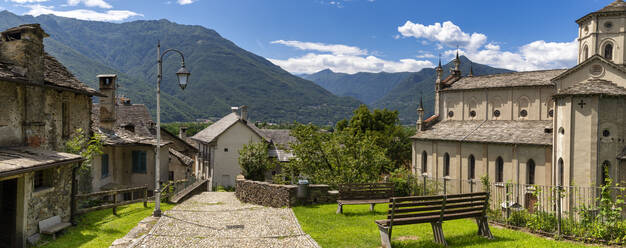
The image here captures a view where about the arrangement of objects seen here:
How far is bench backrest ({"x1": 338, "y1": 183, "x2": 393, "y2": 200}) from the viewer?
1335cm

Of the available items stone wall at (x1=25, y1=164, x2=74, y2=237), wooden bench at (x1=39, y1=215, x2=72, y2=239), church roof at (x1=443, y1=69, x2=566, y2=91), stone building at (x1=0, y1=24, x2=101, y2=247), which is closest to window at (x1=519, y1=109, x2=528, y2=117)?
church roof at (x1=443, y1=69, x2=566, y2=91)

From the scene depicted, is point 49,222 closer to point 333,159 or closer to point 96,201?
point 96,201

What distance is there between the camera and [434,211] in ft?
29.6

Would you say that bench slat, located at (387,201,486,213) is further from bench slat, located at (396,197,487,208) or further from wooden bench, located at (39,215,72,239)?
wooden bench, located at (39,215,72,239)

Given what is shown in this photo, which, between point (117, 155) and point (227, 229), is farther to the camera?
point (117, 155)

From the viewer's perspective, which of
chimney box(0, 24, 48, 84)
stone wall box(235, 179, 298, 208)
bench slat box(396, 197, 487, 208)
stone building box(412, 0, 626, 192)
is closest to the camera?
bench slat box(396, 197, 487, 208)

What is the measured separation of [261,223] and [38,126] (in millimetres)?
7950

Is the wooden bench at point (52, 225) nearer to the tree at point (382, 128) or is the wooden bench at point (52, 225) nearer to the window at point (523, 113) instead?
the window at point (523, 113)

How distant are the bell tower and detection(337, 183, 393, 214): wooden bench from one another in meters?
22.8

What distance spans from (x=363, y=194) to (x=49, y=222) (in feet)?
33.3

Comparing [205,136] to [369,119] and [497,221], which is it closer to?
[369,119]

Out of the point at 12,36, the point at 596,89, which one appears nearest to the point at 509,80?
the point at 596,89

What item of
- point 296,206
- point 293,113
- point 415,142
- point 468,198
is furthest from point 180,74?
point 293,113

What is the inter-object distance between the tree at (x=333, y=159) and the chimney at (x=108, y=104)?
12299 millimetres
